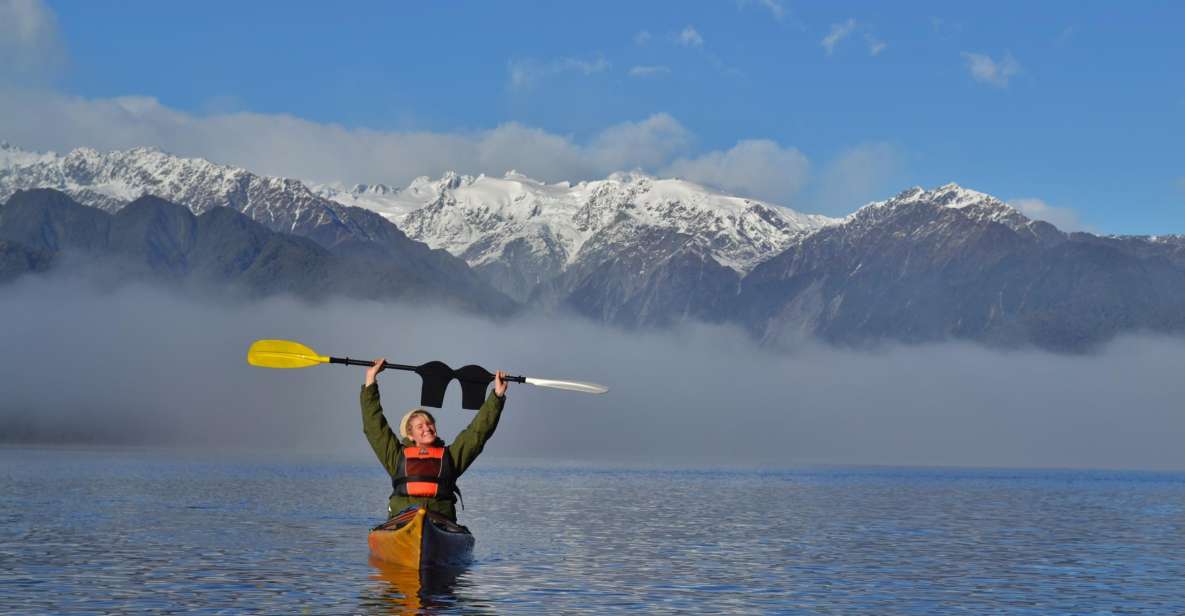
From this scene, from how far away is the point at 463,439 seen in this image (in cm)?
4341

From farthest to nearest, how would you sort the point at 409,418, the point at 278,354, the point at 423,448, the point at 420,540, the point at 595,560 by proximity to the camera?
the point at 595,560
the point at 278,354
the point at 420,540
the point at 423,448
the point at 409,418

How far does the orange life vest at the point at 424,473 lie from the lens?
44.0 metres

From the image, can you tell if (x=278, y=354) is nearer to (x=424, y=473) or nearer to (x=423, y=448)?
(x=424, y=473)

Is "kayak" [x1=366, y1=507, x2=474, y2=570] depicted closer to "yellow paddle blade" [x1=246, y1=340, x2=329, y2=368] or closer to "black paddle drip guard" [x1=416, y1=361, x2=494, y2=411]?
"black paddle drip guard" [x1=416, y1=361, x2=494, y2=411]

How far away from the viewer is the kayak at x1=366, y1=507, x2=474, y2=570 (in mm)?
45125

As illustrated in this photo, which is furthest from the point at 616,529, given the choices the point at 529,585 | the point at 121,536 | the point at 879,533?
the point at 529,585

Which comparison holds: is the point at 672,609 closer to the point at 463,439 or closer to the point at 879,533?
the point at 463,439

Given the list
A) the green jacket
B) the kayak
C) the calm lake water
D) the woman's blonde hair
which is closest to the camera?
the calm lake water

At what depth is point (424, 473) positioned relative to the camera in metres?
44.4

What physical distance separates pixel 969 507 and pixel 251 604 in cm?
8414

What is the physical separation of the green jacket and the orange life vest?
180 mm

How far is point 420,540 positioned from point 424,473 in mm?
2224

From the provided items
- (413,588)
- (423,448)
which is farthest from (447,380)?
(413,588)

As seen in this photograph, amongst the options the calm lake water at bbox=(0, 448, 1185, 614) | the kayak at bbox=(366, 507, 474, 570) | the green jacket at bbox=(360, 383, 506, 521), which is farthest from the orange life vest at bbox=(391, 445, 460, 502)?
the calm lake water at bbox=(0, 448, 1185, 614)
